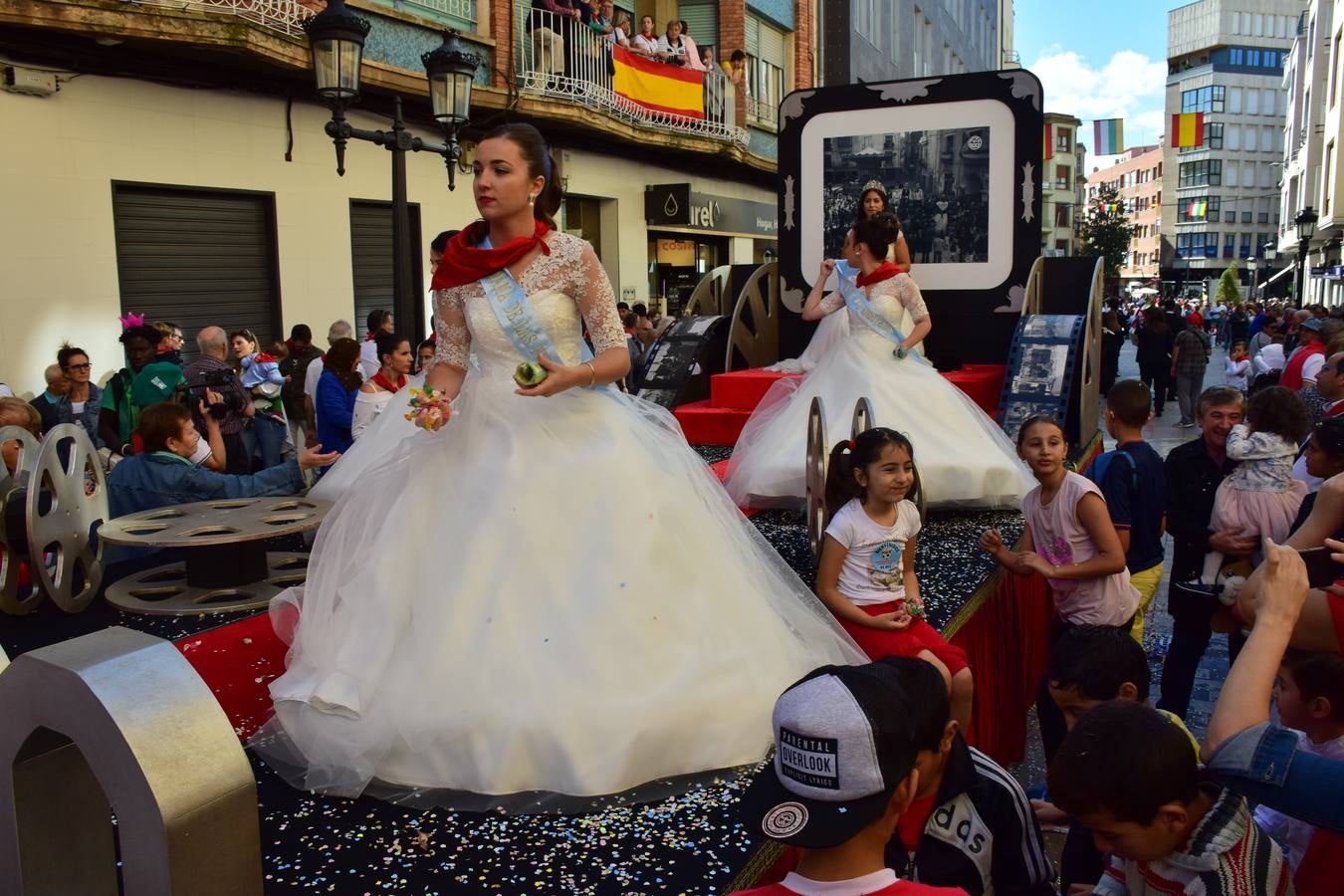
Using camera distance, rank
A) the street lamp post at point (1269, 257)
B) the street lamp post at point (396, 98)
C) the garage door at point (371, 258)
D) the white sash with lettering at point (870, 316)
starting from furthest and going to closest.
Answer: the street lamp post at point (1269, 257)
the garage door at point (371, 258)
the street lamp post at point (396, 98)
the white sash with lettering at point (870, 316)

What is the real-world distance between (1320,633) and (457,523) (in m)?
2.04

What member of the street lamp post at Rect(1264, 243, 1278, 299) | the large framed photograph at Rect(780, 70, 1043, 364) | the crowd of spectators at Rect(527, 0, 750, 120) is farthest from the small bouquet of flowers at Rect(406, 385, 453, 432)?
the street lamp post at Rect(1264, 243, 1278, 299)

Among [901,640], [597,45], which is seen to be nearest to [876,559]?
[901,640]

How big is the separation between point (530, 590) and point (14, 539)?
2.33 m

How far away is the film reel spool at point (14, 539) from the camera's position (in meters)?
3.91

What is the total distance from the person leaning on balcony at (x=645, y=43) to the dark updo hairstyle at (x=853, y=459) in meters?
13.3

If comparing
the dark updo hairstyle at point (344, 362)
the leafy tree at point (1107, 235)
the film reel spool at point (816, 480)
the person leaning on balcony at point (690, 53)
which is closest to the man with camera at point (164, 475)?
the dark updo hairstyle at point (344, 362)

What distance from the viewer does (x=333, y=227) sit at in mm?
11664

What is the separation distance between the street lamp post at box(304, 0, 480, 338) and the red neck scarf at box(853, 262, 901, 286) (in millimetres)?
3021

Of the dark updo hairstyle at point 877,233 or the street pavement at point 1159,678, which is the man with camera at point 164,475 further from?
the dark updo hairstyle at point 877,233

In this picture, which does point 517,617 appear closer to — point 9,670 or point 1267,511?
point 9,670

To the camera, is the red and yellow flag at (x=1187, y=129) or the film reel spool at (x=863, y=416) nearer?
the film reel spool at (x=863, y=416)

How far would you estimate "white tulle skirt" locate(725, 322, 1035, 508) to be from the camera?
232 inches

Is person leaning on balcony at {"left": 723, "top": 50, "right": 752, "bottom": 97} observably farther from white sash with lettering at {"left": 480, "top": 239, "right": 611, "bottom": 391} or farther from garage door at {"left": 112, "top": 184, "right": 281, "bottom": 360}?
white sash with lettering at {"left": 480, "top": 239, "right": 611, "bottom": 391}
